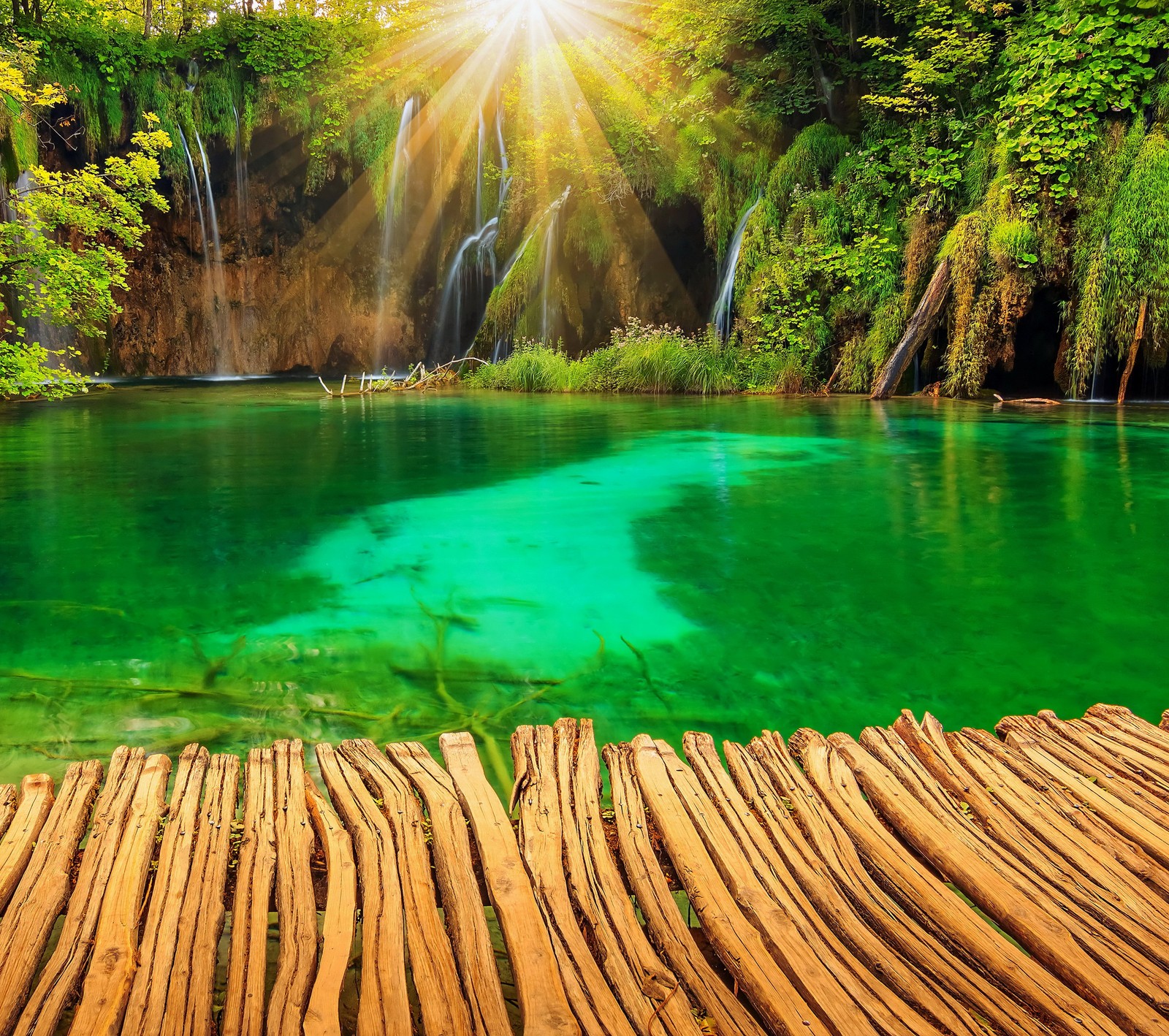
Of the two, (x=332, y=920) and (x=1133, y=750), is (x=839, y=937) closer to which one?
(x=332, y=920)

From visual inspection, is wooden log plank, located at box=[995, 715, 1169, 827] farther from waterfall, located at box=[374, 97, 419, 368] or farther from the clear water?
waterfall, located at box=[374, 97, 419, 368]

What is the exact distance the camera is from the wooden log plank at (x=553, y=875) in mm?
1364

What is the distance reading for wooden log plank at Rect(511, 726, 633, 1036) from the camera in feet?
4.48

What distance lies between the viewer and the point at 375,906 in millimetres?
1598

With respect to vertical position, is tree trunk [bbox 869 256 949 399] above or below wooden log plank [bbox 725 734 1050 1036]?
above

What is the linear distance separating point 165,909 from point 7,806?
639 mm

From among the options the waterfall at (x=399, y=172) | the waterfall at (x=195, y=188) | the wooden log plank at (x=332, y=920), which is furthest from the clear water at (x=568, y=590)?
the waterfall at (x=195, y=188)

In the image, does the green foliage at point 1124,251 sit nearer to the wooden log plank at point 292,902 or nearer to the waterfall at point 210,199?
the wooden log plank at point 292,902

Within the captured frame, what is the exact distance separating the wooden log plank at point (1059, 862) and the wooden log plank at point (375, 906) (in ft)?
3.84

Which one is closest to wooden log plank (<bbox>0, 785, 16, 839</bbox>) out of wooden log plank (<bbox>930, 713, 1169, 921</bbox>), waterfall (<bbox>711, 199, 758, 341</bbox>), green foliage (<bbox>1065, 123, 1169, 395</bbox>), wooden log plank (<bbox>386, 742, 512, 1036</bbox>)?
wooden log plank (<bbox>386, 742, 512, 1036</bbox>)

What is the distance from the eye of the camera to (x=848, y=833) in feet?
6.05

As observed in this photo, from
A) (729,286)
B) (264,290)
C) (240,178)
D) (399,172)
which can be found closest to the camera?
(729,286)

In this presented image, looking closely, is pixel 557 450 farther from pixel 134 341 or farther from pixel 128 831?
pixel 134 341

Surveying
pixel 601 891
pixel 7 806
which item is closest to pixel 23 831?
pixel 7 806
